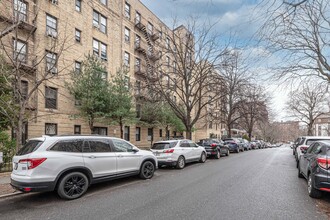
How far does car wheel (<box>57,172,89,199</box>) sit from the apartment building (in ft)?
21.0

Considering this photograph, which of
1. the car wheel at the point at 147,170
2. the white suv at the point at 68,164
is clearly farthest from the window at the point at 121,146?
the car wheel at the point at 147,170

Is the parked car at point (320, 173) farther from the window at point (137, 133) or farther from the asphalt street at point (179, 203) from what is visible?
the window at point (137, 133)

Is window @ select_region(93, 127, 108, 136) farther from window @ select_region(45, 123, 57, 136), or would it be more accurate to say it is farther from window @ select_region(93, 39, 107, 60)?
window @ select_region(93, 39, 107, 60)

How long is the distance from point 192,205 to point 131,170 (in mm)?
3367

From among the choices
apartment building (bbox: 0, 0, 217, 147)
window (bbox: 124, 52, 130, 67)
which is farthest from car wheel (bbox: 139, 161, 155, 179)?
window (bbox: 124, 52, 130, 67)

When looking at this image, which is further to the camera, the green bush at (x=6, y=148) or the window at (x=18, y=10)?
the green bush at (x=6, y=148)

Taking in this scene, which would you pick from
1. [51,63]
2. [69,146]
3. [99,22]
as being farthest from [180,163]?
[99,22]

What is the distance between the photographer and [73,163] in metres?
6.19

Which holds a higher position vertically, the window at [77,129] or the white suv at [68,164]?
the window at [77,129]

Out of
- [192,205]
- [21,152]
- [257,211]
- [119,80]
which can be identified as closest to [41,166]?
[21,152]

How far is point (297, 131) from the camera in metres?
96.4

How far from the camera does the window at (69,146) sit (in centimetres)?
613

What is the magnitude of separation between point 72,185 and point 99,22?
19.1 m

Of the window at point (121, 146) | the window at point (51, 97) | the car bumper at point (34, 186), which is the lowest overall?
the car bumper at point (34, 186)
